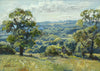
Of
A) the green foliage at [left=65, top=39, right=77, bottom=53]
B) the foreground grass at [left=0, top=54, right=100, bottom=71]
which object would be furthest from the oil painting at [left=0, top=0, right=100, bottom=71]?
the foreground grass at [left=0, top=54, right=100, bottom=71]

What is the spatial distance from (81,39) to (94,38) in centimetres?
219

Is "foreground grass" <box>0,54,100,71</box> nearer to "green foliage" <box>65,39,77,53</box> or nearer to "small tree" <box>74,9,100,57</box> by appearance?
"small tree" <box>74,9,100,57</box>

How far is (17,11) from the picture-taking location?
20.4m

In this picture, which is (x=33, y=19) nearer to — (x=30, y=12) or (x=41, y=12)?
(x=30, y=12)

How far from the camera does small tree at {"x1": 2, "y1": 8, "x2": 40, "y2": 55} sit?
20000 mm

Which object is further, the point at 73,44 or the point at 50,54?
the point at 73,44

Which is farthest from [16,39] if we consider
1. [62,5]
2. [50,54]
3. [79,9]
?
[79,9]

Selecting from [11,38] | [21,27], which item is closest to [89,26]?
[21,27]

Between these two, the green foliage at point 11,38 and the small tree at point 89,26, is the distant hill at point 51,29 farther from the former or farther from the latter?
the small tree at point 89,26

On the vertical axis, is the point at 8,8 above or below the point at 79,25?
above

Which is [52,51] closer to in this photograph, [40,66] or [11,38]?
[11,38]

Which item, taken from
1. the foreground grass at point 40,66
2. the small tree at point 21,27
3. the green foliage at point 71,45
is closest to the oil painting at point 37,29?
the small tree at point 21,27

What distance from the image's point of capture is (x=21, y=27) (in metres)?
20.6

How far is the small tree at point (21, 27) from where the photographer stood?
2000 cm
